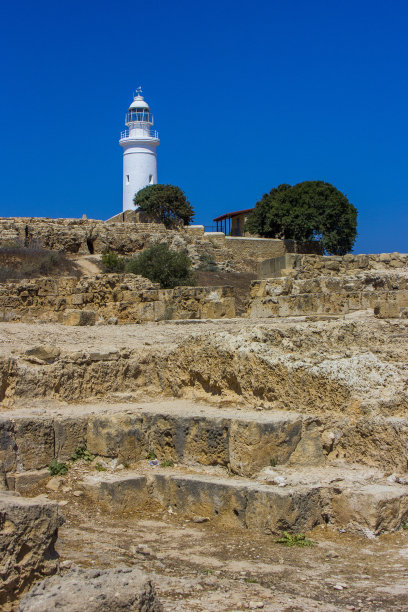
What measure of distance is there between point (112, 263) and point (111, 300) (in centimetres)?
1686

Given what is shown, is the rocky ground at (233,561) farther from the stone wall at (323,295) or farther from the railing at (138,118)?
the railing at (138,118)

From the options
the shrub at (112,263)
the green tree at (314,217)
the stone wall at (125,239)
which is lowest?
the shrub at (112,263)

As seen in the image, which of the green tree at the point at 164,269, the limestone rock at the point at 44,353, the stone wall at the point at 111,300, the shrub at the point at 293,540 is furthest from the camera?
the green tree at the point at 164,269

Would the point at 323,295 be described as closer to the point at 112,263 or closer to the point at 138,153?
the point at 112,263

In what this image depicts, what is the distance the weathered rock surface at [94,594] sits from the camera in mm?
2824

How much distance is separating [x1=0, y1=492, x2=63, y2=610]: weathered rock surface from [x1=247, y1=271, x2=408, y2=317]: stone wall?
8.81 m

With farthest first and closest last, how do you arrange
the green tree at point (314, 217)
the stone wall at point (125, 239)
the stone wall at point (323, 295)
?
1. the green tree at point (314, 217)
2. the stone wall at point (125, 239)
3. the stone wall at point (323, 295)

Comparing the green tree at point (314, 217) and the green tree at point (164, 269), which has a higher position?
the green tree at point (314, 217)

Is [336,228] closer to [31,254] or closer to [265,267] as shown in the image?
[31,254]

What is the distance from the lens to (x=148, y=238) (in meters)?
36.5

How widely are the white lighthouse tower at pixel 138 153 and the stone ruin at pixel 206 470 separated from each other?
41.6 meters

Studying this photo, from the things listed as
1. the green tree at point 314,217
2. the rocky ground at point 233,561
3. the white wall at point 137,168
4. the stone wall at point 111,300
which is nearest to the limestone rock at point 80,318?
the stone wall at point 111,300

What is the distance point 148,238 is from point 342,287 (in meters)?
24.0

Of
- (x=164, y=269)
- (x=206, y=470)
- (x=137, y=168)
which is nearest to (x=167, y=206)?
(x=137, y=168)
